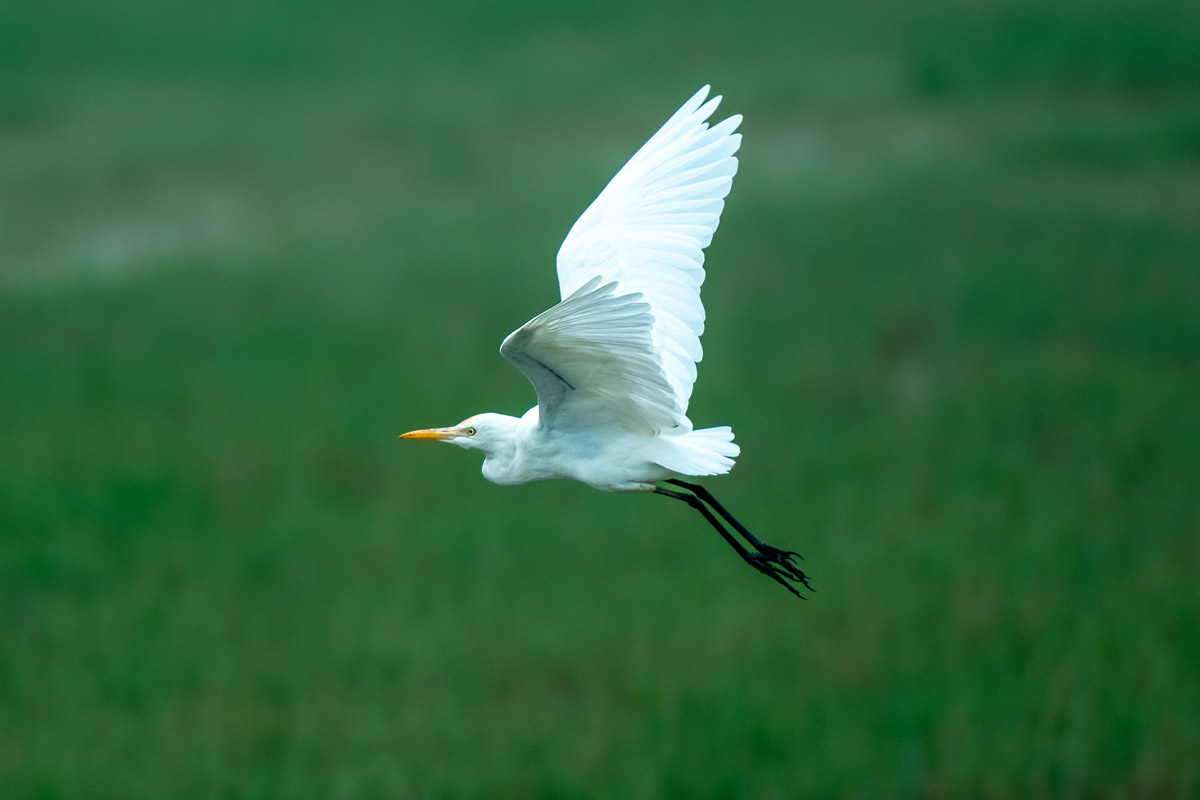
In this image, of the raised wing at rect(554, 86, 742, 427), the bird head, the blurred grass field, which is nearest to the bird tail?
the raised wing at rect(554, 86, 742, 427)

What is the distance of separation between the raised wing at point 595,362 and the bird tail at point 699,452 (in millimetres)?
46

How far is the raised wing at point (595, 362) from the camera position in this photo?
2.22m

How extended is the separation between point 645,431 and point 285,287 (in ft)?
30.9

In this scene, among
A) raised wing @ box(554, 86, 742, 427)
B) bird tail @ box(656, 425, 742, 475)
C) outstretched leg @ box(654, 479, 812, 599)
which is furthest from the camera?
raised wing @ box(554, 86, 742, 427)

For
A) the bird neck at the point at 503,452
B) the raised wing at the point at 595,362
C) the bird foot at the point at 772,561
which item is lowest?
the bird foot at the point at 772,561

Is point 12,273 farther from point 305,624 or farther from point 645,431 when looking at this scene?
point 645,431

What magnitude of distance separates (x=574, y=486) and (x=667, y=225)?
5717 millimetres

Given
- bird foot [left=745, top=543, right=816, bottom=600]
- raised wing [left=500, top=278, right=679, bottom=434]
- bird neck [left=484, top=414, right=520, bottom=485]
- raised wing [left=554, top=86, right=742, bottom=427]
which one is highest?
raised wing [left=554, top=86, right=742, bottom=427]

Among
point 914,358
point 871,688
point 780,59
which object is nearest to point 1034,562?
point 871,688

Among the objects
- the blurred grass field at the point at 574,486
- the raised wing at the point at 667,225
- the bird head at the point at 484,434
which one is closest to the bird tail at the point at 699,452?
the raised wing at the point at 667,225

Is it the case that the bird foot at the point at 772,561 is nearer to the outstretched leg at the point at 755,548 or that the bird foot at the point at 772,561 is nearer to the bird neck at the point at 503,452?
the outstretched leg at the point at 755,548

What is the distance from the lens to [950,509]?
26.1ft

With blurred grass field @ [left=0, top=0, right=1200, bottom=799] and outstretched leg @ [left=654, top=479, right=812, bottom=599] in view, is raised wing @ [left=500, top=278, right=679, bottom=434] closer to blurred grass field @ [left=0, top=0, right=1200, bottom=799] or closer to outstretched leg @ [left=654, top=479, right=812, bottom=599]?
outstretched leg @ [left=654, top=479, right=812, bottom=599]

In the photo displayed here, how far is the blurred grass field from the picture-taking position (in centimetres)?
595
